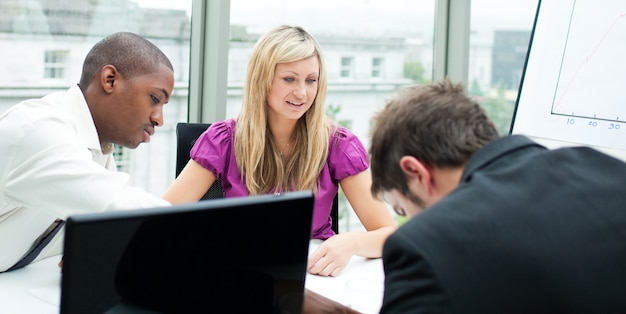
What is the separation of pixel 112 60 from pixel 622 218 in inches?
45.6

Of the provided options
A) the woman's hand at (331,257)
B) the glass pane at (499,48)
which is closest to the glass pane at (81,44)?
the woman's hand at (331,257)

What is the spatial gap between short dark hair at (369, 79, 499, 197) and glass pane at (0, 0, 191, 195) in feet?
6.00

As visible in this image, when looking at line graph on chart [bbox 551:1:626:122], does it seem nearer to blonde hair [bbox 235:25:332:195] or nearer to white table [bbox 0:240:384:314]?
blonde hair [bbox 235:25:332:195]

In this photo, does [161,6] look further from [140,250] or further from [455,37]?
[140,250]

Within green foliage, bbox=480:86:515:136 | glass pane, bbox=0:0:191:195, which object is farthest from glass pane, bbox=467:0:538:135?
glass pane, bbox=0:0:191:195

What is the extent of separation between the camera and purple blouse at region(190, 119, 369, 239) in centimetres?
210

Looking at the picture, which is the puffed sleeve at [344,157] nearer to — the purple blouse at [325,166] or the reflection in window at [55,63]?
the purple blouse at [325,166]

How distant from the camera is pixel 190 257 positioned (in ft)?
2.96

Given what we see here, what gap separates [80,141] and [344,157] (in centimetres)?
88

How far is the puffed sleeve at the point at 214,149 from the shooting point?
2.10 metres

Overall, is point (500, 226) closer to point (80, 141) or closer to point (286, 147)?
point (80, 141)

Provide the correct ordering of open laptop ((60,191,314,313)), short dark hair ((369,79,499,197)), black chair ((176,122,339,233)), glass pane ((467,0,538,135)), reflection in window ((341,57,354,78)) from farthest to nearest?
glass pane ((467,0,538,135)) < reflection in window ((341,57,354,78)) < black chair ((176,122,339,233)) < short dark hair ((369,79,499,197)) < open laptop ((60,191,314,313))

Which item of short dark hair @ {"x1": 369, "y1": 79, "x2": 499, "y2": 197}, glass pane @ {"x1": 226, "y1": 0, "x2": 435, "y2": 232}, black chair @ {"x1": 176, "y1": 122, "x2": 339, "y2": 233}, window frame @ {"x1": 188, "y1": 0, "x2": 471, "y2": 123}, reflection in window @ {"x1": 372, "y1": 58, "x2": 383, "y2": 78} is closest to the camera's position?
short dark hair @ {"x1": 369, "y1": 79, "x2": 499, "y2": 197}

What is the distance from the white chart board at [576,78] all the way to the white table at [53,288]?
0.95 meters
